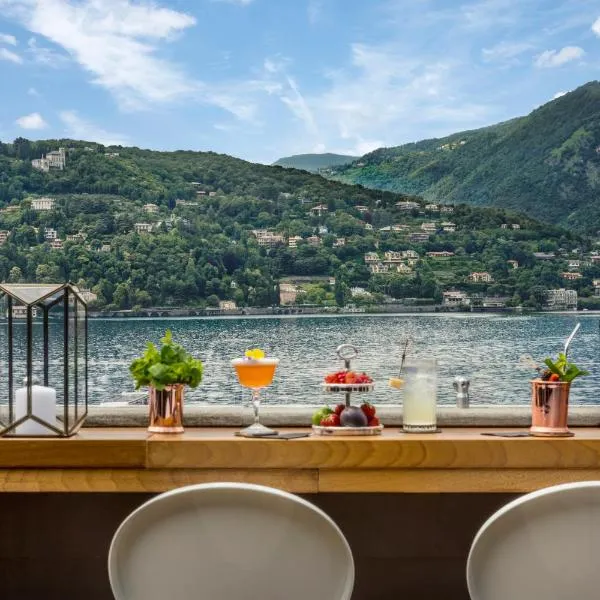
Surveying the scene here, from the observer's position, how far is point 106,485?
2.36m

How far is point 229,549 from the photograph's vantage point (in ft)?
5.26

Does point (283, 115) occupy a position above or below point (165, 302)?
above

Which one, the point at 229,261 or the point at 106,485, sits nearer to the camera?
the point at 106,485

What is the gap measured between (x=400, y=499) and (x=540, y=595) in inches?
49.7

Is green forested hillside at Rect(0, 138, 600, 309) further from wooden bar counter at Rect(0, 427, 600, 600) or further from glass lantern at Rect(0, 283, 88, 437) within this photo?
wooden bar counter at Rect(0, 427, 600, 600)

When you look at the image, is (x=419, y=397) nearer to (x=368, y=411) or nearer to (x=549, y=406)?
(x=368, y=411)

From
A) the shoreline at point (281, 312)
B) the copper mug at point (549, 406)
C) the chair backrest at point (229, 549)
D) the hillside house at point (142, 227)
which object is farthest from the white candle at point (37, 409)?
the hillside house at point (142, 227)

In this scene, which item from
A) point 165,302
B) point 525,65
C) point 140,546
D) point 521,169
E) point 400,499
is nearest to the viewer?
point 140,546

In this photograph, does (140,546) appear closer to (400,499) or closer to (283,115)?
(400,499)

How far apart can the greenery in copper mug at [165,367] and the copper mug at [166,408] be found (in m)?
0.02

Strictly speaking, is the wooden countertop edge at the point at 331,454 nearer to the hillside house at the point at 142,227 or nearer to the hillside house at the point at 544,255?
the hillside house at the point at 544,255

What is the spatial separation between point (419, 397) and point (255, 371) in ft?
1.31

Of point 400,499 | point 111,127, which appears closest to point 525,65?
point 111,127

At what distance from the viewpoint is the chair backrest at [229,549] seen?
5.21 feet
